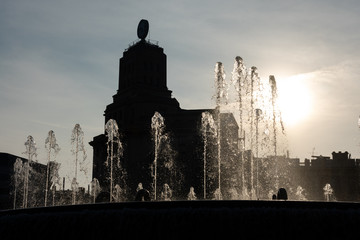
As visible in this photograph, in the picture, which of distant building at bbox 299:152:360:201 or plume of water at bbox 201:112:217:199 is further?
distant building at bbox 299:152:360:201

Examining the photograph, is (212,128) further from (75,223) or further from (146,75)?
(75,223)

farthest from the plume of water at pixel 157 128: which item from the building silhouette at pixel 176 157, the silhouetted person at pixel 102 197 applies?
the silhouetted person at pixel 102 197

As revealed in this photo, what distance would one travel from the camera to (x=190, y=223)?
11.1 m

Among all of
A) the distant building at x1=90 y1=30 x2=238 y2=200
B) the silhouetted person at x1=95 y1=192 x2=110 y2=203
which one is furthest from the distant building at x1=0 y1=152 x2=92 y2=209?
the silhouetted person at x1=95 y1=192 x2=110 y2=203

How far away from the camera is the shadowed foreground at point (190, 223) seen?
1093 cm

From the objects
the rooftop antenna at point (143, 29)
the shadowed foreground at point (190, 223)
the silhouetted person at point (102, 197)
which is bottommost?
the shadowed foreground at point (190, 223)

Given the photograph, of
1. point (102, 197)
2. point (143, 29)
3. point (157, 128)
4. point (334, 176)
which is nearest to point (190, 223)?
point (102, 197)

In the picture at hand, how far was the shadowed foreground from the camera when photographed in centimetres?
1093

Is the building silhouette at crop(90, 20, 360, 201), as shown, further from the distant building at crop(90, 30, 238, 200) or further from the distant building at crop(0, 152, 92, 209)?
the distant building at crop(0, 152, 92, 209)

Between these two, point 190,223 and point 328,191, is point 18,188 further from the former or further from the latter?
point 190,223

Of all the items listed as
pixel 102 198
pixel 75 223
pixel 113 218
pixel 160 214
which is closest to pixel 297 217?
pixel 160 214

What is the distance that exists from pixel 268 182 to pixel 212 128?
39.8 feet

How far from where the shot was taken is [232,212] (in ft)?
36.6

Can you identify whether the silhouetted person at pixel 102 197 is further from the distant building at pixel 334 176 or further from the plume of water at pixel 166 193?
the distant building at pixel 334 176
